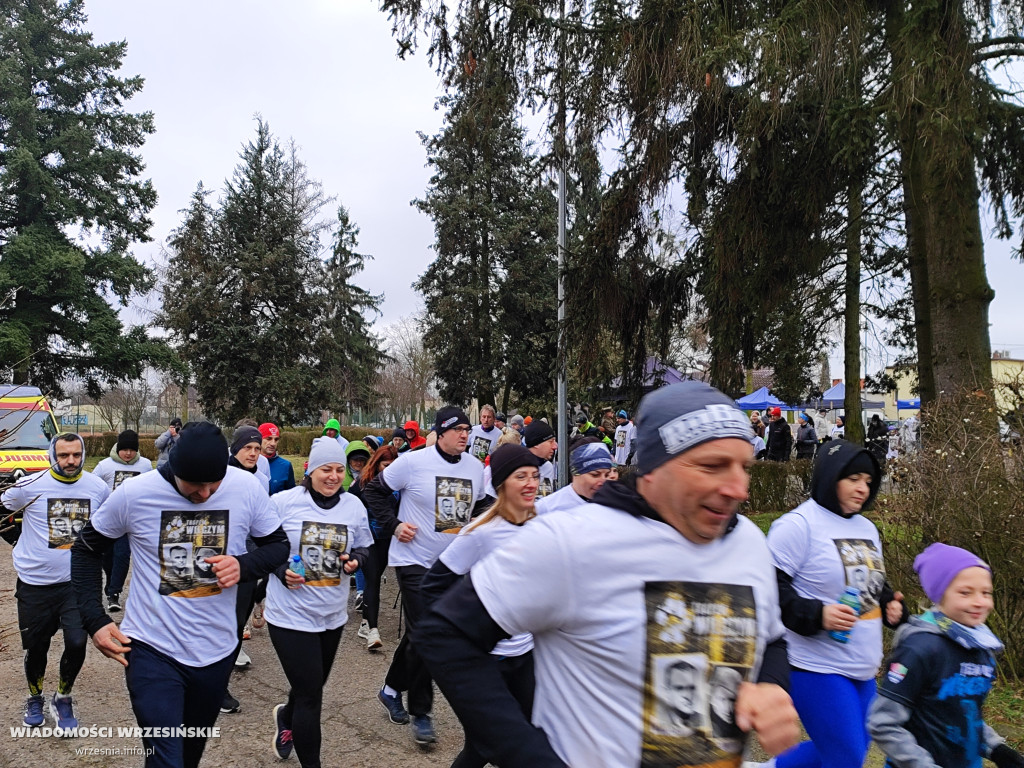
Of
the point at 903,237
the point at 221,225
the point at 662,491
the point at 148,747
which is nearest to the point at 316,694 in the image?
the point at 148,747

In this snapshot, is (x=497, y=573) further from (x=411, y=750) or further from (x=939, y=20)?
(x=939, y=20)

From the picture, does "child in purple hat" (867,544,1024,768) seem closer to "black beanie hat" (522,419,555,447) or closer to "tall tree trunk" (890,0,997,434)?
"tall tree trunk" (890,0,997,434)

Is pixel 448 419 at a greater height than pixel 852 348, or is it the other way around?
pixel 852 348

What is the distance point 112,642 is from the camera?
366cm

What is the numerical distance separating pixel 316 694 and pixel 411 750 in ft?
3.80

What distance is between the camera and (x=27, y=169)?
1249 inches

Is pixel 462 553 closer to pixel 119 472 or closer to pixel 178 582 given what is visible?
pixel 178 582

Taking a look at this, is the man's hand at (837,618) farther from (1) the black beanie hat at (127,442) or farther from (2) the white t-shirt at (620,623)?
(1) the black beanie hat at (127,442)

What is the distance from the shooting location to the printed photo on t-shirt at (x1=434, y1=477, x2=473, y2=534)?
6.09 metres

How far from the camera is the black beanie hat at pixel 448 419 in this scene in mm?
6188

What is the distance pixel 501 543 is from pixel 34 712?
4.19m

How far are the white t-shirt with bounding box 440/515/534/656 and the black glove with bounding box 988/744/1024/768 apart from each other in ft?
6.16

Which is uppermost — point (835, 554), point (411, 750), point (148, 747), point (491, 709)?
point (835, 554)

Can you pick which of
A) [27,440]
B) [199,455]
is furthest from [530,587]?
[27,440]
